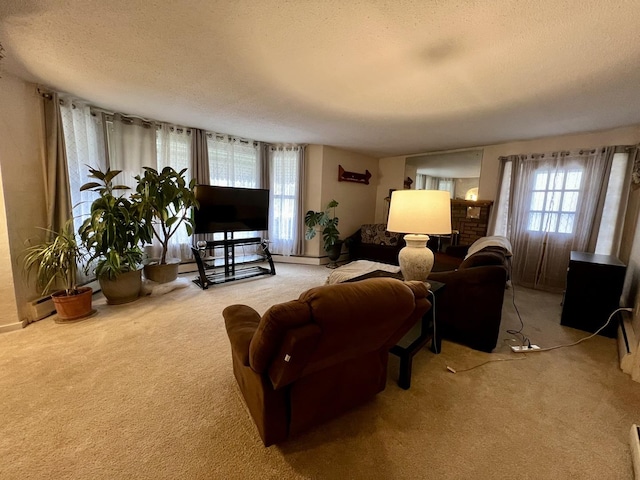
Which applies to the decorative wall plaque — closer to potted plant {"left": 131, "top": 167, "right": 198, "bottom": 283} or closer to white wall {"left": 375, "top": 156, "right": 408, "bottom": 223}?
white wall {"left": 375, "top": 156, "right": 408, "bottom": 223}

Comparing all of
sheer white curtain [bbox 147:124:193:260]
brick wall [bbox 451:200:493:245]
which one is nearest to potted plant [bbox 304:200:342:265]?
sheer white curtain [bbox 147:124:193:260]

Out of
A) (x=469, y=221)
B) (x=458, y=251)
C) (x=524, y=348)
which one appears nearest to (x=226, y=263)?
(x=524, y=348)

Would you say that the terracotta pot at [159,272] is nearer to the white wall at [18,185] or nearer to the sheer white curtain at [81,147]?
the sheer white curtain at [81,147]

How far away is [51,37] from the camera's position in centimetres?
175

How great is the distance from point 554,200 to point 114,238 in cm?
568

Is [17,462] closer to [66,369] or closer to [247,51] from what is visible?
[66,369]

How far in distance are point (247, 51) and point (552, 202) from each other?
14.5ft

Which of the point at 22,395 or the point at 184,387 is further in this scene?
the point at 184,387

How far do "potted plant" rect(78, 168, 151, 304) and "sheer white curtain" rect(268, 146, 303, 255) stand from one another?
91.9 inches

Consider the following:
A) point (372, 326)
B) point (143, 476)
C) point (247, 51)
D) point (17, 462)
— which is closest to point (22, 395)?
point (17, 462)

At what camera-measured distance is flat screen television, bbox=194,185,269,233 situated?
3568 mm

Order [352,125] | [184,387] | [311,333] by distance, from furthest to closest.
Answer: [352,125] < [184,387] < [311,333]

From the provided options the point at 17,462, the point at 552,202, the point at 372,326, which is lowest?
the point at 17,462

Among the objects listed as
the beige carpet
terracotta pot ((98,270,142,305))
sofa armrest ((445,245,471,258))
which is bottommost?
the beige carpet
